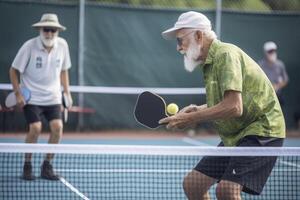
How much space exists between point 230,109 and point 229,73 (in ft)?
0.66

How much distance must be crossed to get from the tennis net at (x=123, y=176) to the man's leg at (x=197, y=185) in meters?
0.08

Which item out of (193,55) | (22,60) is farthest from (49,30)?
(193,55)

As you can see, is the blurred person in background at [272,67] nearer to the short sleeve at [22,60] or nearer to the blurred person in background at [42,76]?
the blurred person in background at [42,76]

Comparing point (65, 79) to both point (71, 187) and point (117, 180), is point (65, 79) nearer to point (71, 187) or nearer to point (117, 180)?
point (117, 180)

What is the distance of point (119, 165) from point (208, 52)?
4061 mm

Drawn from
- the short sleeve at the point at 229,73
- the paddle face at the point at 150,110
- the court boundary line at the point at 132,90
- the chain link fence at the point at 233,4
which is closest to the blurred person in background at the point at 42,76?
the paddle face at the point at 150,110

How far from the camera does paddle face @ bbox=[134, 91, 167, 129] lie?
4398mm

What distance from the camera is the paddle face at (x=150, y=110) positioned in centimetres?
440

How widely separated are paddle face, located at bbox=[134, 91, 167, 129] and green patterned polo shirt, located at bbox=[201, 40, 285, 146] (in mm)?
373

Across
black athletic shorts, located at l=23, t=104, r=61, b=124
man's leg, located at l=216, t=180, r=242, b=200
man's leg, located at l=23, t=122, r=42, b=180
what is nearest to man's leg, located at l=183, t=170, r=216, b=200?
man's leg, located at l=216, t=180, r=242, b=200

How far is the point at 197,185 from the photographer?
426 cm

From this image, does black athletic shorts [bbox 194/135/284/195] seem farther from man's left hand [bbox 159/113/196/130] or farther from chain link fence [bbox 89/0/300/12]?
chain link fence [bbox 89/0/300/12]

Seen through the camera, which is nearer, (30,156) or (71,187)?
(71,187)

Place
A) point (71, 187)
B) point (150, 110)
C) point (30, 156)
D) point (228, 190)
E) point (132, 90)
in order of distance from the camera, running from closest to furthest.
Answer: point (228, 190), point (150, 110), point (71, 187), point (30, 156), point (132, 90)
